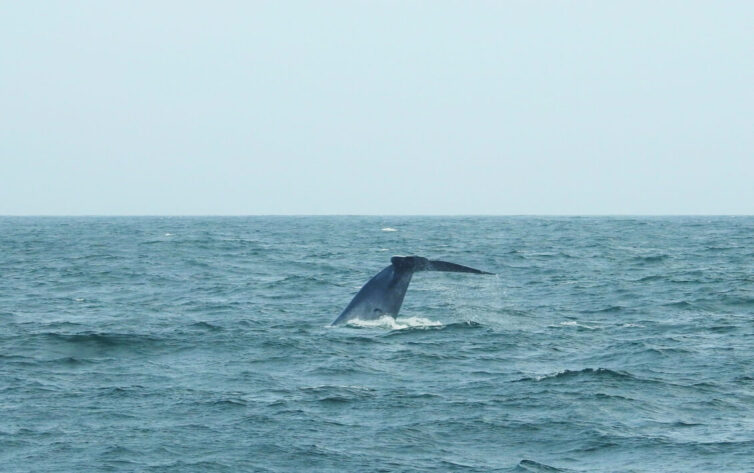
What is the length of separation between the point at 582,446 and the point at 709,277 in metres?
24.3

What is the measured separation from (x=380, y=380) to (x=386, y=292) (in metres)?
4.79

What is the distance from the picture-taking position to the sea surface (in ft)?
42.3

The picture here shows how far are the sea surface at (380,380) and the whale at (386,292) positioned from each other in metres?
0.38

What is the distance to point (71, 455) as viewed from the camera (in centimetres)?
1273

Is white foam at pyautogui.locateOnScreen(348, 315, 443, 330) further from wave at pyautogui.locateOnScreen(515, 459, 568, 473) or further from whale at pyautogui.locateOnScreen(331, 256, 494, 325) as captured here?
wave at pyautogui.locateOnScreen(515, 459, 568, 473)

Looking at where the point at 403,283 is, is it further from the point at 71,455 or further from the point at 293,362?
the point at 71,455

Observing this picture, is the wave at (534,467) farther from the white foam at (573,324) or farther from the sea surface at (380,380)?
the white foam at (573,324)

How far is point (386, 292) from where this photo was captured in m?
21.7

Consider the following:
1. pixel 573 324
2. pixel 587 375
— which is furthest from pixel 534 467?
pixel 573 324

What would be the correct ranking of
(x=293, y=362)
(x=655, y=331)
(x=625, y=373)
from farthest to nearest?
(x=655, y=331) < (x=293, y=362) < (x=625, y=373)

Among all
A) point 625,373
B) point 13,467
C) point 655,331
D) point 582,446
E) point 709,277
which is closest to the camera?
point 13,467

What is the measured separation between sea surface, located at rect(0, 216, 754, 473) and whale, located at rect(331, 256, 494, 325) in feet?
1.26

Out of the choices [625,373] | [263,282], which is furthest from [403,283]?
[263,282]

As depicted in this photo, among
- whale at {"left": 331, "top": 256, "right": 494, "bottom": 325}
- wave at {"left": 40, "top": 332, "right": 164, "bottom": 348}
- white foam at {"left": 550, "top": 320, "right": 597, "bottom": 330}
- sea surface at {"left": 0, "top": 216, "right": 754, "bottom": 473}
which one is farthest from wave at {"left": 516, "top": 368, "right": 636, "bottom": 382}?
wave at {"left": 40, "top": 332, "right": 164, "bottom": 348}
